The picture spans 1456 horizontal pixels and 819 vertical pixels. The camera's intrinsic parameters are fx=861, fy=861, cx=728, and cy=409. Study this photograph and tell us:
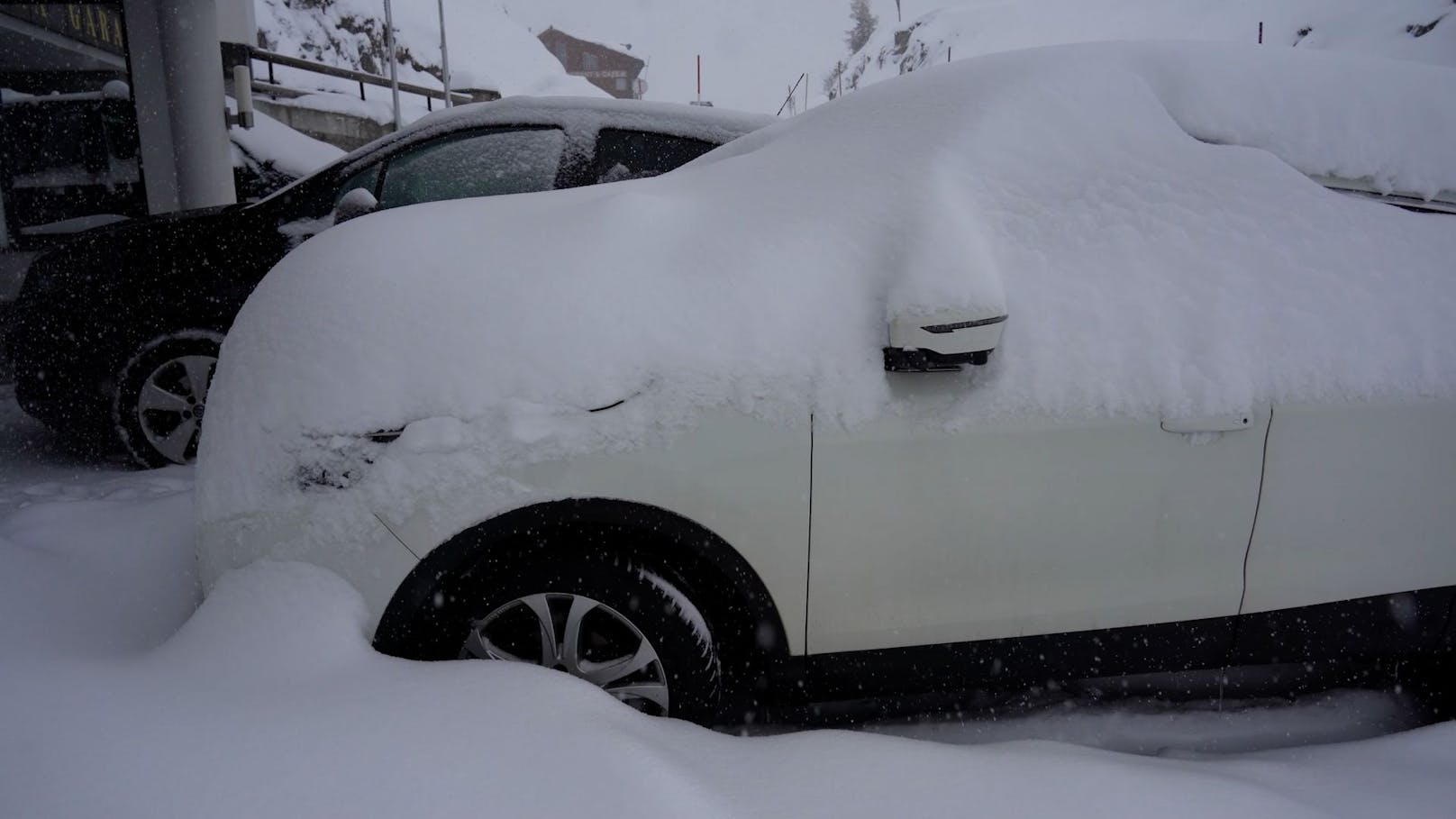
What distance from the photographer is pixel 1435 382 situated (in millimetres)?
1890

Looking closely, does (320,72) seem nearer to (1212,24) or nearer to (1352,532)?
(1352,532)

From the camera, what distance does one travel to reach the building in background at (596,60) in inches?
2419

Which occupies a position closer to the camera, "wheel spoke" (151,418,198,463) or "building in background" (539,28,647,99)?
"wheel spoke" (151,418,198,463)

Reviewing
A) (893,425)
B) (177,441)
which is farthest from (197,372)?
(893,425)

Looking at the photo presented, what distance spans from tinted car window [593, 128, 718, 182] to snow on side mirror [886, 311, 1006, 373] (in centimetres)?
294

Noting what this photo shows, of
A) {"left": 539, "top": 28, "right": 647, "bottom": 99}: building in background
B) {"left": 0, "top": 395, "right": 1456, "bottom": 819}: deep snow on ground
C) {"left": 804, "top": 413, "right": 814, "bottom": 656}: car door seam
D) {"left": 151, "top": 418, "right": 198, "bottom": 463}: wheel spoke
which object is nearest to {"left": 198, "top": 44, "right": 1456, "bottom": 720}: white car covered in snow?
A: {"left": 804, "top": 413, "right": 814, "bottom": 656}: car door seam

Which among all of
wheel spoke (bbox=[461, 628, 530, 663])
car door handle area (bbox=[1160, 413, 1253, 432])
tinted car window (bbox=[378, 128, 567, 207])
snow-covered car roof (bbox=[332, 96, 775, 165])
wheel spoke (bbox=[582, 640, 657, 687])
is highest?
snow-covered car roof (bbox=[332, 96, 775, 165])

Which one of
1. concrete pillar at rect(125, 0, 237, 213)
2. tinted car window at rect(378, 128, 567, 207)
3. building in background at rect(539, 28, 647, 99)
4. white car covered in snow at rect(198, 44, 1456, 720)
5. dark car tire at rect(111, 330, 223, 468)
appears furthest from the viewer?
building in background at rect(539, 28, 647, 99)

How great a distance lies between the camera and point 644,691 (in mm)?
1873

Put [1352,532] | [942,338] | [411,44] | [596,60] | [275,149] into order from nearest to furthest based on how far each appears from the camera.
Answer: [942,338] < [1352,532] < [275,149] < [411,44] < [596,60]

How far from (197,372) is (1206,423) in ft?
13.7

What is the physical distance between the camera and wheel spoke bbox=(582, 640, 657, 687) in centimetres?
185

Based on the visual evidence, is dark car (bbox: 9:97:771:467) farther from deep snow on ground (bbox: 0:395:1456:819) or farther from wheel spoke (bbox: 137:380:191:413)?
deep snow on ground (bbox: 0:395:1456:819)

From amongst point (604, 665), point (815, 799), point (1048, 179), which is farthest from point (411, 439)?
point (1048, 179)
